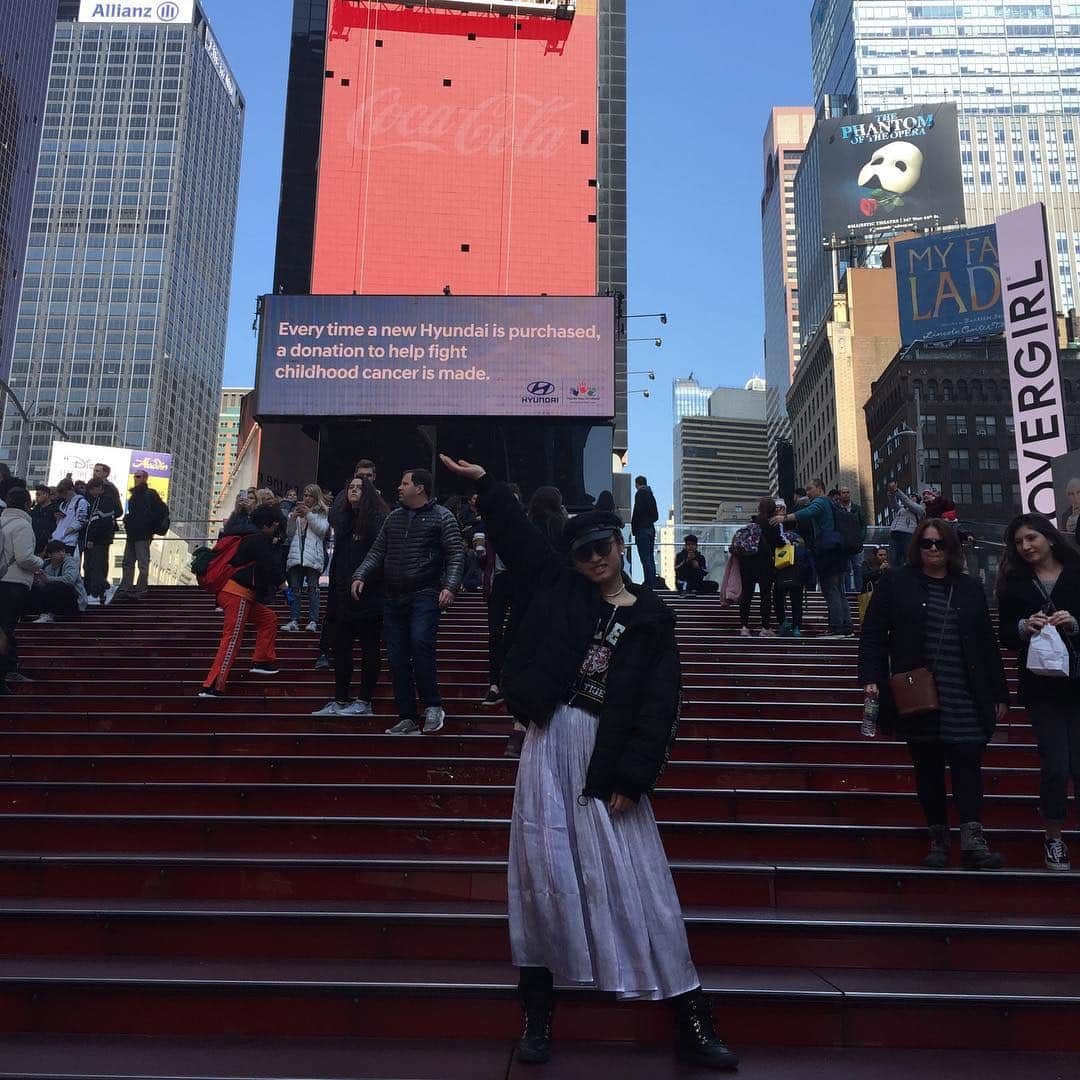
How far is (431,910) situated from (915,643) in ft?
8.51

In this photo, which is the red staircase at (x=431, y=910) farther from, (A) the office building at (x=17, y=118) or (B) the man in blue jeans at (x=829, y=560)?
(A) the office building at (x=17, y=118)

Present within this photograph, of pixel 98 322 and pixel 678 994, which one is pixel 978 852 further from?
pixel 98 322

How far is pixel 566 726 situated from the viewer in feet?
10.7

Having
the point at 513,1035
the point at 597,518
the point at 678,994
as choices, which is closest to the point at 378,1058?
the point at 513,1035

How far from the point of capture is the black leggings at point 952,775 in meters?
4.56

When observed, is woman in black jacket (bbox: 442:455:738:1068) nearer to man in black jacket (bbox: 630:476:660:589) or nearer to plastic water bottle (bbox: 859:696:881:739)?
plastic water bottle (bbox: 859:696:881:739)

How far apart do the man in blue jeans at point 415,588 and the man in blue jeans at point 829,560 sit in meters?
5.01

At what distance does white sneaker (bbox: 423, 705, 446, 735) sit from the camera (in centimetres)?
646

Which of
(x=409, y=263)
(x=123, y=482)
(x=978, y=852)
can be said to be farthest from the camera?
(x=123, y=482)

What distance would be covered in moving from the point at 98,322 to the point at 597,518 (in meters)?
152

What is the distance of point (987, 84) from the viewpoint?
132 m

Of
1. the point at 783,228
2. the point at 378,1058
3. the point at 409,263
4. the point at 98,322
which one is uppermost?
the point at 783,228

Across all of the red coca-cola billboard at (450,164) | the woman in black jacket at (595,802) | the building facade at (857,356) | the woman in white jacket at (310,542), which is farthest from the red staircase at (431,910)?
the building facade at (857,356)

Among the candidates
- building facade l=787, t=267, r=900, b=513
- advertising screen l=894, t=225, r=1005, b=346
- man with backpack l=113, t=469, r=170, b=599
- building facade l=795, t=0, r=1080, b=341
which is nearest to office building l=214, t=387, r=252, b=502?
building facade l=795, t=0, r=1080, b=341
